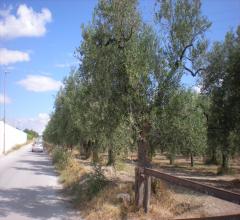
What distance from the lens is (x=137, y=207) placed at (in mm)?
10859

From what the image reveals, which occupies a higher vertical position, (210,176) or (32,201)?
(210,176)

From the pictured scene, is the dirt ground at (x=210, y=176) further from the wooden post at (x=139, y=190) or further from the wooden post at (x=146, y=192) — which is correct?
the wooden post at (x=146, y=192)

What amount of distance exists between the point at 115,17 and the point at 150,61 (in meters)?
1.68

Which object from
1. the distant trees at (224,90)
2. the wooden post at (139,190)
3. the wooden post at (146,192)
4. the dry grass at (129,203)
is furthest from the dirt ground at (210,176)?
the wooden post at (146,192)

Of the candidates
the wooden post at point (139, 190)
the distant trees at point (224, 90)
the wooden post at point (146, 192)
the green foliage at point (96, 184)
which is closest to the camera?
the wooden post at point (146, 192)

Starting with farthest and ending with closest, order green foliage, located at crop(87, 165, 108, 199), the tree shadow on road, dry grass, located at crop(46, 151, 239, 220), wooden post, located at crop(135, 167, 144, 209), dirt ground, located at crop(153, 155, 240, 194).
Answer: dirt ground, located at crop(153, 155, 240, 194) → green foliage, located at crop(87, 165, 108, 199) → the tree shadow on road → wooden post, located at crop(135, 167, 144, 209) → dry grass, located at crop(46, 151, 239, 220)

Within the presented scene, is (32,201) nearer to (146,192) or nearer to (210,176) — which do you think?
(146,192)

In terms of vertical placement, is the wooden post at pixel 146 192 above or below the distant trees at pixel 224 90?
below

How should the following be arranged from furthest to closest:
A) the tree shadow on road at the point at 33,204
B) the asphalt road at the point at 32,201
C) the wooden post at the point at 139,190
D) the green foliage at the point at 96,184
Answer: the green foliage at the point at 96,184, the tree shadow on road at the point at 33,204, the asphalt road at the point at 32,201, the wooden post at the point at 139,190

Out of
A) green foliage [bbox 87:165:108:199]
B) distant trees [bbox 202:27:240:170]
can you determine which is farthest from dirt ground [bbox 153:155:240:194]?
green foliage [bbox 87:165:108:199]

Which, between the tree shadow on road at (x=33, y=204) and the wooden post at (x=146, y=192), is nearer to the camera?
the wooden post at (x=146, y=192)

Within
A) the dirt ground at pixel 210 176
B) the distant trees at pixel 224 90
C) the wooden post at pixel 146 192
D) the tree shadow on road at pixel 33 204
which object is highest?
the distant trees at pixel 224 90

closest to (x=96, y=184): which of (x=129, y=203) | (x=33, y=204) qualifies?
(x=33, y=204)

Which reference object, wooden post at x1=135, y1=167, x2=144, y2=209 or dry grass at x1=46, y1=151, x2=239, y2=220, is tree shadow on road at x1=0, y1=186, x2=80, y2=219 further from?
wooden post at x1=135, y1=167, x2=144, y2=209
